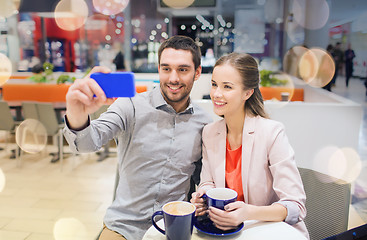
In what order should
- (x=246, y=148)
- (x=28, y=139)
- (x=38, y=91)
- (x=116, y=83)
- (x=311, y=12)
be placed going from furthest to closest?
(x=311, y=12)
(x=38, y=91)
(x=28, y=139)
(x=246, y=148)
(x=116, y=83)

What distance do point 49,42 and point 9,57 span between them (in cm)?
279

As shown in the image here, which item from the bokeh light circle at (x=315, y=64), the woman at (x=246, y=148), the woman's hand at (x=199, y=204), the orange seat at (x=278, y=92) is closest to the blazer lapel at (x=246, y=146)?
the woman at (x=246, y=148)

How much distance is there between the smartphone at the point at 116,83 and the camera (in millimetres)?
920

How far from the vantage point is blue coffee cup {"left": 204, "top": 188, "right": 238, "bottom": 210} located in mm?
1046

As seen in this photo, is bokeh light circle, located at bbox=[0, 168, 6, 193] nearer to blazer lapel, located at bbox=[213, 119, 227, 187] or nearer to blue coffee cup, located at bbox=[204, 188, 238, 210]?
blazer lapel, located at bbox=[213, 119, 227, 187]

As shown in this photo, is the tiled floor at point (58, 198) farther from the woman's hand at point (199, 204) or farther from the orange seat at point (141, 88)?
the woman's hand at point (199, 204)

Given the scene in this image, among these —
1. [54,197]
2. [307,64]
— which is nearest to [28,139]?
[54,197]

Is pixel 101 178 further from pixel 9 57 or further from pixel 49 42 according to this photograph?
pixel 49 42

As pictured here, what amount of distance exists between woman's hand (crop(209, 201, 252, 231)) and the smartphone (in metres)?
0.47

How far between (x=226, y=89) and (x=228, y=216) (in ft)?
1.97

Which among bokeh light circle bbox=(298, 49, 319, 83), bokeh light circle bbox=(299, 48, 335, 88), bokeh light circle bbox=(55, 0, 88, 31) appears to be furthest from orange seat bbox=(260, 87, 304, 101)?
bokeh light circle bbox=(55, 0, 88, 31)

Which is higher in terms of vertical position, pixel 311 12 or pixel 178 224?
pixel 311 12

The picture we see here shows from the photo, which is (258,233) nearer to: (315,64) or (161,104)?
(161,104)

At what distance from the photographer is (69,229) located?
112 inches
